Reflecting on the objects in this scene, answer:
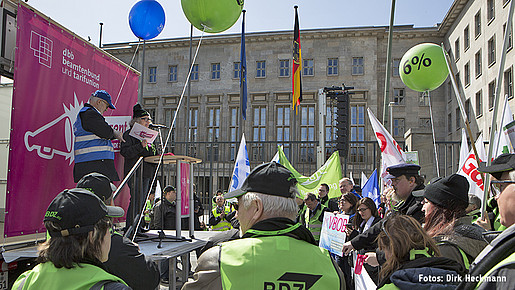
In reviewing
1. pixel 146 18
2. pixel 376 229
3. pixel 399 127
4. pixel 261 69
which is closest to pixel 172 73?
pixel 261 69

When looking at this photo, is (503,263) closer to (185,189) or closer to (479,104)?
(185,189)

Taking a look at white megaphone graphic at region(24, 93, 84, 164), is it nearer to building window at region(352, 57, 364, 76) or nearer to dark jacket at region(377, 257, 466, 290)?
dark jacket at region(377, 257, 466, 290)

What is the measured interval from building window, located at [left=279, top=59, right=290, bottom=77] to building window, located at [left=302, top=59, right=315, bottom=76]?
124 cm

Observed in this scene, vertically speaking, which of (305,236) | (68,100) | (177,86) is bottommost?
(305,236)

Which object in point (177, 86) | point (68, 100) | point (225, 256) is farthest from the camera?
point (177, 86)

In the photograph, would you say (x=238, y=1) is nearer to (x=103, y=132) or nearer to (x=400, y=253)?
(x=103, y=132)

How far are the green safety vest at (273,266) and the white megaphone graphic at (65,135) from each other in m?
3.49

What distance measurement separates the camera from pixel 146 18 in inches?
253

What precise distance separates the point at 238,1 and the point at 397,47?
27320mm

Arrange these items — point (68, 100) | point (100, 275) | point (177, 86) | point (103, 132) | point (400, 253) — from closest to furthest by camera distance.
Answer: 1. point (100, 275)
2. point (400, 253)
3. point (103, 132)
4. point (68, 100)
5. point (177, 86)

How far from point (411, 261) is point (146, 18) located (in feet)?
18.7

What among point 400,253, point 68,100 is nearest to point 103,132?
point 68,100

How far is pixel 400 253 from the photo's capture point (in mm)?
2117

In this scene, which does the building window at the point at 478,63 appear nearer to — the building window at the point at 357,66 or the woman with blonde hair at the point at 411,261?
the building window at the point at 357,66
